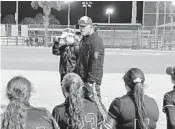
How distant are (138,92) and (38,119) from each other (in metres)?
0.90

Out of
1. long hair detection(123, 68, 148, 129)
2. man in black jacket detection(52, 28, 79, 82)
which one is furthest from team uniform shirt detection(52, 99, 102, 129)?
man in black jacket detection(52, 28, 79, 82)

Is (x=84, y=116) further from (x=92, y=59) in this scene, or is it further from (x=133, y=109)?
(x=92, y=59)

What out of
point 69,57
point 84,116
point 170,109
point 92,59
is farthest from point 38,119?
point 69,57

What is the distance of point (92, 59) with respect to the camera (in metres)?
5.14

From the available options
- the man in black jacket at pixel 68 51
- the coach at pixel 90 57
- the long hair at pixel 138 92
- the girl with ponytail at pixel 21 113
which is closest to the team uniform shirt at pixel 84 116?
the girl with ponytail at pixel 21 113

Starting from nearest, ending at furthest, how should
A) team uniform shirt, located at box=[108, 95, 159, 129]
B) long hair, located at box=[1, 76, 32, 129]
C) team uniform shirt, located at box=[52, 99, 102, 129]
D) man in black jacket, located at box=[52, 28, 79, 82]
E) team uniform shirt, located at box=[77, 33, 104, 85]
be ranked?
long hair, located at box=[1, 76, 32, 129] < team uniform shirt, located at box=[108, 95, 159, 129] < team uniform shirt, located at box=[52, 99, 102, 129] < team uniform shirt, located at box=[77, 33, 104, 85] < man in black jacket, located at box=[52, 28, 79, 82]

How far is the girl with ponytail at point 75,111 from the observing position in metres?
3.01

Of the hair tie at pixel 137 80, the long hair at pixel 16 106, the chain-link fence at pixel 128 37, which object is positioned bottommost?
the long hair at pixel 16 106

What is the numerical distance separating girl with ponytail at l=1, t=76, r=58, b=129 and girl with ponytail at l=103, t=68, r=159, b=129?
54 cm

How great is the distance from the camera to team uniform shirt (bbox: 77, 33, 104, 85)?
16.8ft

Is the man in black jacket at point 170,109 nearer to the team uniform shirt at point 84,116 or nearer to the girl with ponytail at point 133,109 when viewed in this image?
the girl with ponytail at point 133,109

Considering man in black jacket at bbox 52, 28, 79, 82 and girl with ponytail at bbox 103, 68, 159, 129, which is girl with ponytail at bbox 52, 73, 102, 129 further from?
man in black jacket at bbox 52, 28, 79, 82

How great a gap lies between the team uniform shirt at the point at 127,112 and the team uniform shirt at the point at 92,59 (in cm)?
211

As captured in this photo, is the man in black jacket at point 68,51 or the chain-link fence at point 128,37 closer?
the man in black jacket at point 68,51
